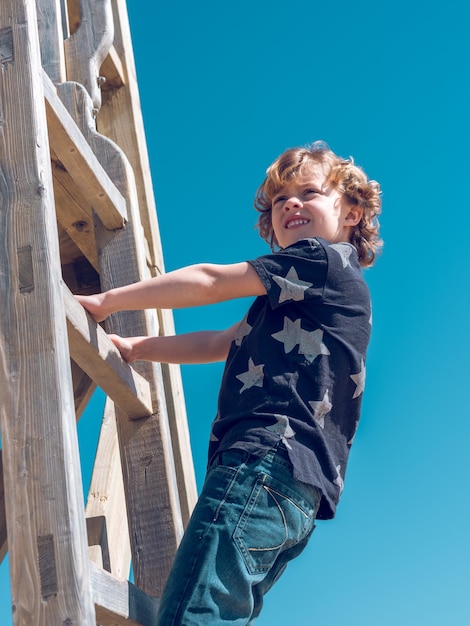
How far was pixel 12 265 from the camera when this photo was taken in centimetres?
244

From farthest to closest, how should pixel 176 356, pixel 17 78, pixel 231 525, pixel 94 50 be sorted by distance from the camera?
pixel 94 50 → pixel 176 356 → pixel 17 78 → pixel 231 525

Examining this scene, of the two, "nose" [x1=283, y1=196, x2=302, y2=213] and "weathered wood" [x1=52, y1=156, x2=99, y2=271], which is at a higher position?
"weathered wood" [x1=52, y1=156, x2=99, y2=271]

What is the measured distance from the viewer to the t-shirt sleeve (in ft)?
8.98

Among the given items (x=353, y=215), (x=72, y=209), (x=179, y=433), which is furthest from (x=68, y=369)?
(x=179, y=433)

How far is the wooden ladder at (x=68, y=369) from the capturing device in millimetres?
2180

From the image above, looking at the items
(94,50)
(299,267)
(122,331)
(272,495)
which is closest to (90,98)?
(94,50)

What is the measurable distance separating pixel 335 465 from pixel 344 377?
0.24 metres

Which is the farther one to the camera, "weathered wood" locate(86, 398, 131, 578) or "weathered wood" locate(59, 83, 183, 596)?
"weathered wood" locate(86, 398, 131, 578)

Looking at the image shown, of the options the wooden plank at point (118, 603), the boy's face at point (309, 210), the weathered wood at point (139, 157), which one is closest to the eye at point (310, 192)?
the boy's face at point (309, 210)

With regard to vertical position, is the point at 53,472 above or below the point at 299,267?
below

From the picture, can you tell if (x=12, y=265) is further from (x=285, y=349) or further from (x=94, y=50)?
(x=94, y=50)

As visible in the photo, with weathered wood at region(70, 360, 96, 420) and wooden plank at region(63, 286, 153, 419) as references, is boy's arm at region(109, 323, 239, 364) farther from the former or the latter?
weathered wood at region(70, 360, 96, 420)

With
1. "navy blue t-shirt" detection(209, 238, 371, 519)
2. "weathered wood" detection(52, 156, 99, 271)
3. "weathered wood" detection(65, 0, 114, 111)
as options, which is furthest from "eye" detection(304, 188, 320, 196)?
"weathered wood" detection(65, 0, 114, 111)

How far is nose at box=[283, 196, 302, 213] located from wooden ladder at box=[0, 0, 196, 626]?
58 cm
